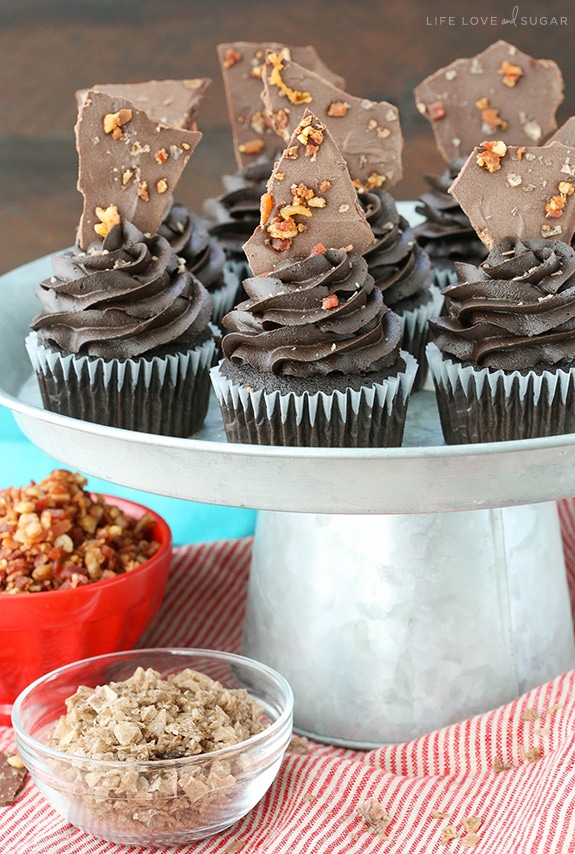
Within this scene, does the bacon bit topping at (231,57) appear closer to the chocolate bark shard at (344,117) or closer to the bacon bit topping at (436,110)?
the chocolate bark shard at (344,117)

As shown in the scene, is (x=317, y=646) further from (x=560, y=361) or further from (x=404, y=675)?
(x=560, y=361)

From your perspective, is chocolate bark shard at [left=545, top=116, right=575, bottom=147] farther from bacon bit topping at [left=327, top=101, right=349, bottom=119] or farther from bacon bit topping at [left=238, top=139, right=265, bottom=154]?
bacon bit topping at [left=238, top=139, right=265, bottom=154]

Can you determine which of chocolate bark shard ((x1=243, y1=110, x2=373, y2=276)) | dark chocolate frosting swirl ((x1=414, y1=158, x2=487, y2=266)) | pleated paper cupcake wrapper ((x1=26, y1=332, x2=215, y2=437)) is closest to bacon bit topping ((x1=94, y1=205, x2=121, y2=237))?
pleated paper cupcake wrapper ((x1=26, y1=332, x2=215, y2=437))

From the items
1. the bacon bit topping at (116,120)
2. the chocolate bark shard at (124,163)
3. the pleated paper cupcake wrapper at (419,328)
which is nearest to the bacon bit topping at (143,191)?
the chocolate bark shard at (124,163)

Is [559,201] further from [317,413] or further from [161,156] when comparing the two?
[161,156]

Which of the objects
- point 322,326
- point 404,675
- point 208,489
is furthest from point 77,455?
point 404,675

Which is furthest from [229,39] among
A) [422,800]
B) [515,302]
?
[422,800]
